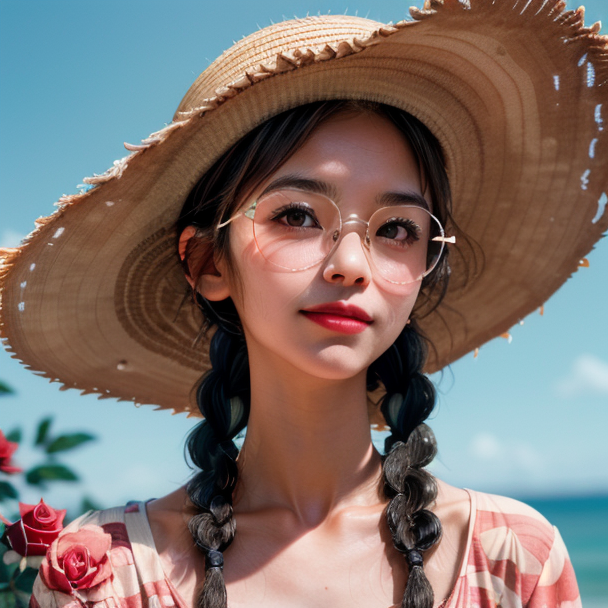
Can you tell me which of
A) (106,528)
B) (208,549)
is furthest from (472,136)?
(106,528)

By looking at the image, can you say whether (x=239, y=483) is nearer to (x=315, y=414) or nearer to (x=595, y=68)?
(x=315, y=414)

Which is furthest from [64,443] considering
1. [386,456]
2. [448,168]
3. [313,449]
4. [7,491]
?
[448,168]

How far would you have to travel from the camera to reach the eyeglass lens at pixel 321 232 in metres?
1.74

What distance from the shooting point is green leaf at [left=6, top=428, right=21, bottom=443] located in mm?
2074

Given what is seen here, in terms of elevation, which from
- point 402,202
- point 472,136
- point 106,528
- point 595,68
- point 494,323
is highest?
point 595,68

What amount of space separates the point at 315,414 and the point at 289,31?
3.34 ft

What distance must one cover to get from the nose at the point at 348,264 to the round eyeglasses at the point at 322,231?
2 cm

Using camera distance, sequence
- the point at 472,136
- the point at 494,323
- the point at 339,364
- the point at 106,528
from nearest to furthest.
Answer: the point at 339,364 < the point at 106,528 < the point at 472,136 < the point at 494,323

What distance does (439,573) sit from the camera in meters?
1.79

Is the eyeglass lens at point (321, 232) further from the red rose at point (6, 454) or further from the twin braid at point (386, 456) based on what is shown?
the red rose at point (6, 454)

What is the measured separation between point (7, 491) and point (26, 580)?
25 cm

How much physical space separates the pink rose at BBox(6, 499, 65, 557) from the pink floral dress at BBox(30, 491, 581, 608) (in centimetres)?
10

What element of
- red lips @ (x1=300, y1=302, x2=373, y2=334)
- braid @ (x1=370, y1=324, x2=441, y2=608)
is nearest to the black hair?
braid @ (x1=370, y1=324, x2=441, y2=608)

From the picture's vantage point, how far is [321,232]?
1.75 meters
